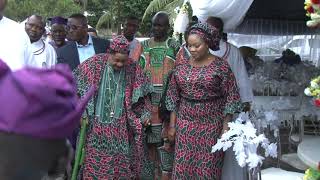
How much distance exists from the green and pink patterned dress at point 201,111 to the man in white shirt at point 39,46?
150 centimetres

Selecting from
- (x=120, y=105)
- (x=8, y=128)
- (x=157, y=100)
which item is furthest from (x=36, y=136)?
(x=157, y=100)

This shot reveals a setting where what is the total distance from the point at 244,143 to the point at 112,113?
114 cm

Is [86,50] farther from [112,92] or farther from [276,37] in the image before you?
[276,37]

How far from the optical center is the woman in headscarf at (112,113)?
172 inches

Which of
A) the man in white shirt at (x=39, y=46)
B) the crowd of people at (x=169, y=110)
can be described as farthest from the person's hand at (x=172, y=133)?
the man in white shirt at (x=39, y=46)

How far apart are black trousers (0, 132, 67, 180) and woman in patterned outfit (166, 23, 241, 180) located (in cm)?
325

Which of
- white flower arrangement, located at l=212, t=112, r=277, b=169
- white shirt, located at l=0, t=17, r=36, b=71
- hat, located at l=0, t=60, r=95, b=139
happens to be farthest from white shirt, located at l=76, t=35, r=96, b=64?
hat, located at l=0, t=60, r=95, b=139

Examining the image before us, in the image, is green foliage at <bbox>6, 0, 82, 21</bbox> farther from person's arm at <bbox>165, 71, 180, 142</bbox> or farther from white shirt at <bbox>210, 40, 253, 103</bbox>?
person's arm at <bbox>165, 71, 180, 142</bbox>

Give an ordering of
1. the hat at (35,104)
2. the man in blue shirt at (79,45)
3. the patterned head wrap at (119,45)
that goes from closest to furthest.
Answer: the hat at (35,104) → the patterned head wrap at (119,45) → the man in blue shirt at (79,45)

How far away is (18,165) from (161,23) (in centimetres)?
455

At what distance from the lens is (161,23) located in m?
5.53

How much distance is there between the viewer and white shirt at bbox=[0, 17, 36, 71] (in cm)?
310

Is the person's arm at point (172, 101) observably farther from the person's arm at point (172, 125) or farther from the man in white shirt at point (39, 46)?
the man in white shirt at point (39, 46)

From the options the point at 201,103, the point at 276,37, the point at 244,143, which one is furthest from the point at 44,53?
the point at 276,37
